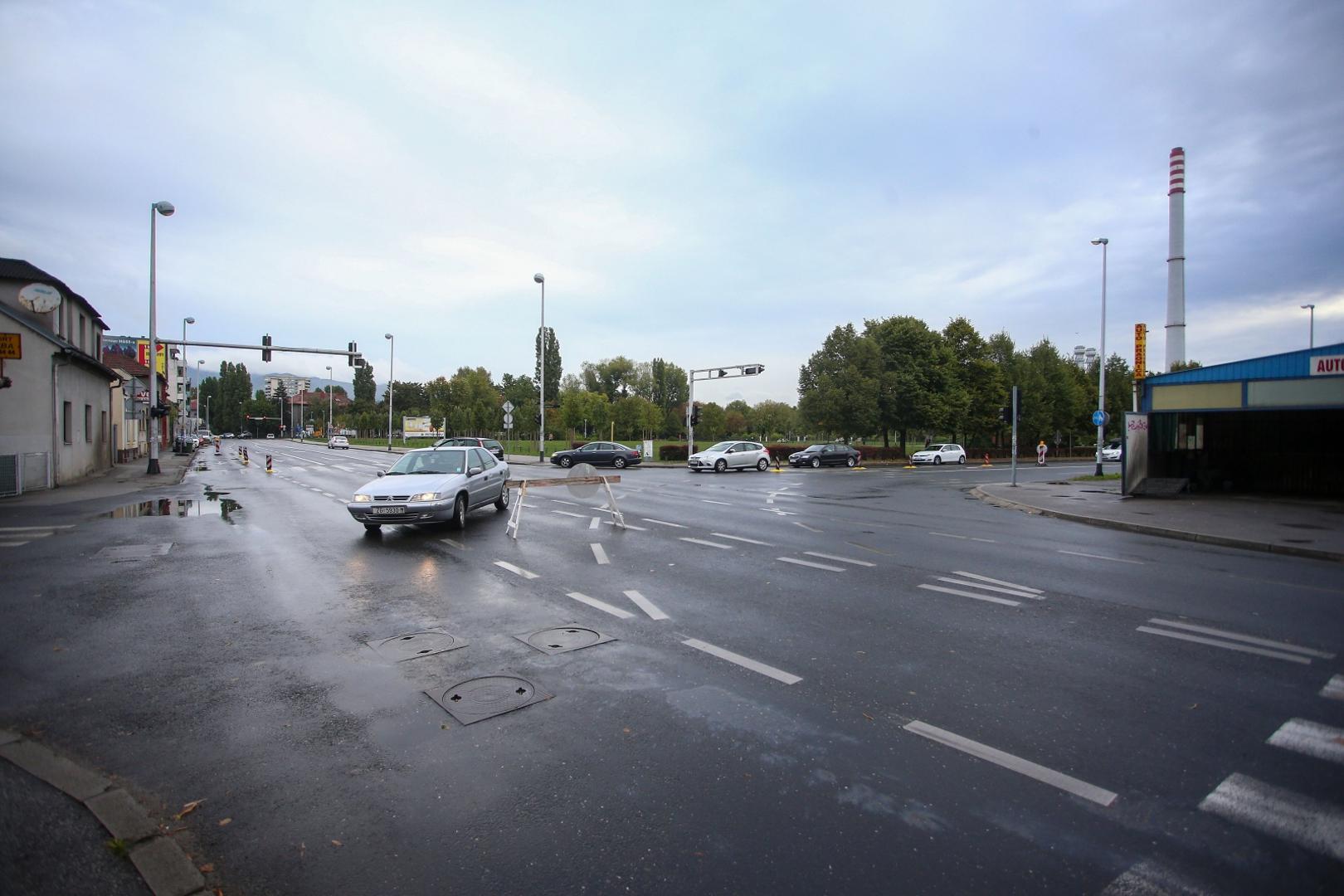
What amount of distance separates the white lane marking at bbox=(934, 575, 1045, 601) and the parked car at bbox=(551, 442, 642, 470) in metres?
29.2

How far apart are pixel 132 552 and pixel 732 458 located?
91.3 ft

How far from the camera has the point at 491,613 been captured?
275 inches

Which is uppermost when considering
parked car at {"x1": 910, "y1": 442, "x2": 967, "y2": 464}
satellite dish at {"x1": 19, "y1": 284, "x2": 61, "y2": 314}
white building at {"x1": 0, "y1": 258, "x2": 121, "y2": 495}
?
satellite dish at {"x1": 19, "y1": 284, "x2": 61, "y2": 314}

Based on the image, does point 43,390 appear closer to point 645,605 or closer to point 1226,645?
point 645,605

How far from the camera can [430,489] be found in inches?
478

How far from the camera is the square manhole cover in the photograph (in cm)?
976

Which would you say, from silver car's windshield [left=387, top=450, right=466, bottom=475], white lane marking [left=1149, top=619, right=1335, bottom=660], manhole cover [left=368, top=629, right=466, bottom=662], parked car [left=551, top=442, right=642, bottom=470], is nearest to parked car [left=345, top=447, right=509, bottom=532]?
silver car's windshield [left=387, top=450, right=466, bottom=475]

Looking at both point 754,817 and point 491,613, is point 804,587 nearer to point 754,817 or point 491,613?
point 491,613

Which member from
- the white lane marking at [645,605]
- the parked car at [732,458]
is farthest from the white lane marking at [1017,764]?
the parked car at [732,458]

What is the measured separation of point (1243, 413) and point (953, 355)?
32.7 meters

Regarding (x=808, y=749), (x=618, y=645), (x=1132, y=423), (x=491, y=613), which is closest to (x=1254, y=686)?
(x=808, y=749)

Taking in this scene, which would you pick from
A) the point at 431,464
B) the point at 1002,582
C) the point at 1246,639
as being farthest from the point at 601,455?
the point at 1246,639

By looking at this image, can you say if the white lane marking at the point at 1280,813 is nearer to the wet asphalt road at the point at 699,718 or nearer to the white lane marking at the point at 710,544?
the wet asphalt road at the point at 699,718

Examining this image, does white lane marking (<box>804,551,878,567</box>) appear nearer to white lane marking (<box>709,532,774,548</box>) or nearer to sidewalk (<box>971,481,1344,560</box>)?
white lane marking (<box>709,532,774,548</box>)
